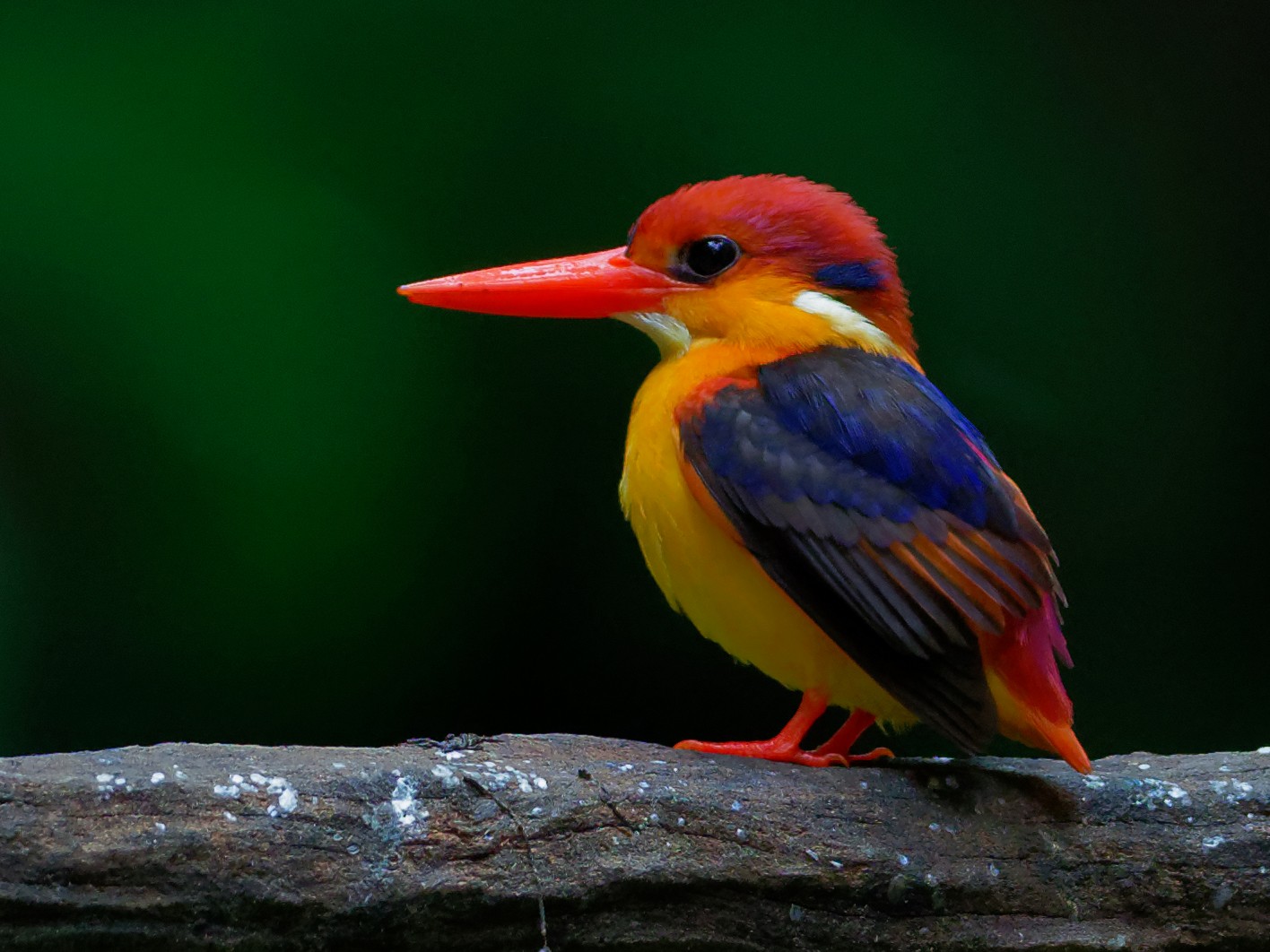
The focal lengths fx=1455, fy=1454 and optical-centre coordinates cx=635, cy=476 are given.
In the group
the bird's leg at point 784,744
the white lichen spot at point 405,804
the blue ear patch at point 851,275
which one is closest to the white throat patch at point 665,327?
the blue ear patch at point 851,275

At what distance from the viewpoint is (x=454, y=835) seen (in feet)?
5.24


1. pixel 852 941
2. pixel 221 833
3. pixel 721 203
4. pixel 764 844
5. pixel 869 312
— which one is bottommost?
pixel 852 941

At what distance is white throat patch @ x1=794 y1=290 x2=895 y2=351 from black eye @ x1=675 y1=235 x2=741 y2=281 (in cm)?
12

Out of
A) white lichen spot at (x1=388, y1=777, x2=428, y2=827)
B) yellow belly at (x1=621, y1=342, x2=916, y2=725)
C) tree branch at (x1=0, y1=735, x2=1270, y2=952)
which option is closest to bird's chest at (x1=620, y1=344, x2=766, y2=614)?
yellow belly at (x1=621, y1=342, x2=916, y2=725)

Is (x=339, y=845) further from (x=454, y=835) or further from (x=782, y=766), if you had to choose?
(x=782, y=766)

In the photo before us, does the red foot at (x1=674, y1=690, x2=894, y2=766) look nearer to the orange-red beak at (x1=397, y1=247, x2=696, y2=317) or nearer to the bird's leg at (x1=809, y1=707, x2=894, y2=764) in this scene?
the bird's leg at (x1=809, y1=707, x2=894, y2=764)

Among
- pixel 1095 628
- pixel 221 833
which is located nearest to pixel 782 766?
pixel 221 833

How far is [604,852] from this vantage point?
164cm

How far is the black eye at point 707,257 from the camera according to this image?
2.07 m

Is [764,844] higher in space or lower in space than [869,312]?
lower

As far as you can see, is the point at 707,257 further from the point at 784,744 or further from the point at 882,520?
the point at 784,744

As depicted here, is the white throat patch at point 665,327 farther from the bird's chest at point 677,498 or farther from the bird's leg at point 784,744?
the bird's leg at point 784,744

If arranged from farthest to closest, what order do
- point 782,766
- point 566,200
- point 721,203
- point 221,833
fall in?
point 566,200 → point 721,203 → point 782,766 → point 221,833

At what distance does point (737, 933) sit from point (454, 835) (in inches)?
13.4
